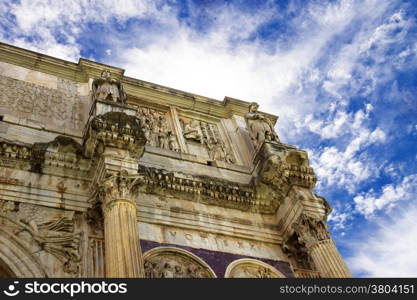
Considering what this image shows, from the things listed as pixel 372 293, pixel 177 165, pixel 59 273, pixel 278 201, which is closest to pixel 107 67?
pixel 177 165

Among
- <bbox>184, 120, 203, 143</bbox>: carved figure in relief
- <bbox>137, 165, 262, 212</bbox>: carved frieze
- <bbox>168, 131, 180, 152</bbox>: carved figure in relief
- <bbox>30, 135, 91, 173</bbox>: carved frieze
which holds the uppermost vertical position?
<bbox>184, 120, 203, 143</bbox>: carved figure in relief

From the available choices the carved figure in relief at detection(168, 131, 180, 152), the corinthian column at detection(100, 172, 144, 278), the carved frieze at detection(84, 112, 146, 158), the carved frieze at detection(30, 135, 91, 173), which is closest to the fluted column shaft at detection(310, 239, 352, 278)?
the corinthian column at detection(100, 172, 144, 278)

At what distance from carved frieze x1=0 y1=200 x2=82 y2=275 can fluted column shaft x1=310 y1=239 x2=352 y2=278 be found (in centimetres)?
475

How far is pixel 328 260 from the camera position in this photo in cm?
1029

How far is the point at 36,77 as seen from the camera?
544 inches

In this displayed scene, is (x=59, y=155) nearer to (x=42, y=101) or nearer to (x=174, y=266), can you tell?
(x=42, y=101)

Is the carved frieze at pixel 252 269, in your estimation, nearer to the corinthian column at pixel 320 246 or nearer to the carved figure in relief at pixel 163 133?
the corinthian column at pixel 320 246

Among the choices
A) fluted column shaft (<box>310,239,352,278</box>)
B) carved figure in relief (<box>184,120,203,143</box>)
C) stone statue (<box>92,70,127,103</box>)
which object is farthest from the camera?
carved figure in relief (<box>184,120,203,143</box>)

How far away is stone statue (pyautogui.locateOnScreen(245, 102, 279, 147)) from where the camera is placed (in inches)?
544

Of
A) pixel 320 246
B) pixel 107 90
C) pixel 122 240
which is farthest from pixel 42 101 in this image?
pixel 320 246

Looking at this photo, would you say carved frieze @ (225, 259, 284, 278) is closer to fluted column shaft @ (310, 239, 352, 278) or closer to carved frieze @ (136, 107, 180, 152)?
fluted column shaft @ (310, 239, 352, 278)

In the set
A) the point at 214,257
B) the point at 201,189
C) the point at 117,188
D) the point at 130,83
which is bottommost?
the point at 214,257

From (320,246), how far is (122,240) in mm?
4332

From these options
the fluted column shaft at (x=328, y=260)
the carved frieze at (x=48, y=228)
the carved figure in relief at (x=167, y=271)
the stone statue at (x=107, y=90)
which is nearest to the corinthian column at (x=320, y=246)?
the fluted column shaft at (x=328, y=260)
